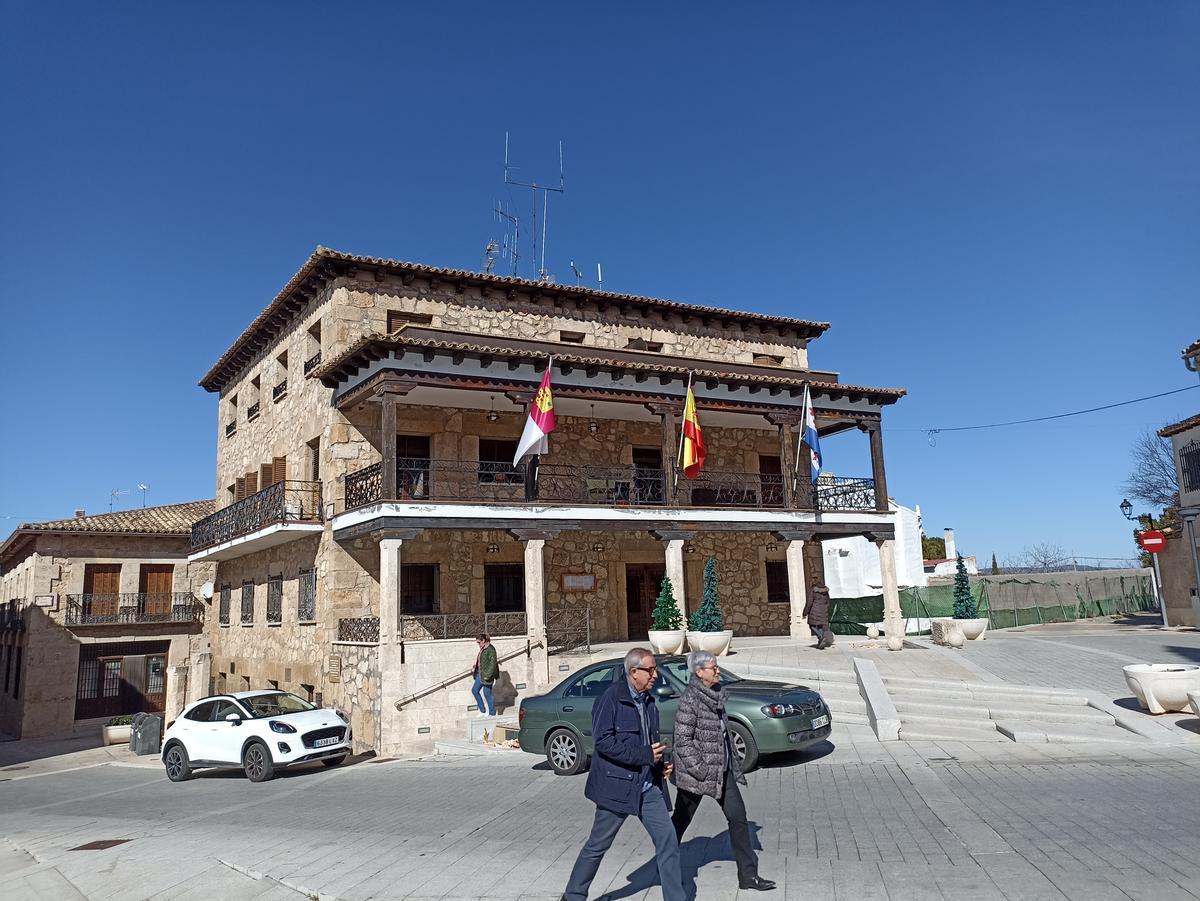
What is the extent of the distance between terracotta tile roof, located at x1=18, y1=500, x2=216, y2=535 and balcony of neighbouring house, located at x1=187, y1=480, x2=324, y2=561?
217 inches

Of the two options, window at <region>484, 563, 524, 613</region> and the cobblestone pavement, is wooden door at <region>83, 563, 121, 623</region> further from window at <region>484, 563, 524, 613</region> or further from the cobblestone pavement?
the cobblestone pavement

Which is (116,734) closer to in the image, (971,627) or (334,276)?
(334,276)

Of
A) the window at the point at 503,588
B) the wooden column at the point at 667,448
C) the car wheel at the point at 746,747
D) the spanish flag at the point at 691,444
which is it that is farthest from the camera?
the window at the point at 503,588

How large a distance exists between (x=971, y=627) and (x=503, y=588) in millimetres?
11528

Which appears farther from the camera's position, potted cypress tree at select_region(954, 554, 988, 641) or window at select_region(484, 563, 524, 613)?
window at select_region(484, 563, 524, 613)

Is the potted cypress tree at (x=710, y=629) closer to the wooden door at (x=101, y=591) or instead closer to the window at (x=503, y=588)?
the window at (x=503, y=588)

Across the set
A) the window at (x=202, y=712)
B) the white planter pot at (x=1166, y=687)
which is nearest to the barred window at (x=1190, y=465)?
the white planter pot at (x=1166, y=687)

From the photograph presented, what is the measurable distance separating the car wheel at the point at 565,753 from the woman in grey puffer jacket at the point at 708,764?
559 centimetres

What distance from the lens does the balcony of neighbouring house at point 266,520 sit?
68.5 ft

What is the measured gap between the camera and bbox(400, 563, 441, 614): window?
68.6 ft

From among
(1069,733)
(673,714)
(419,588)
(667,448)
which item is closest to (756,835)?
(673,714)

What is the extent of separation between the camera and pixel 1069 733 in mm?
11383

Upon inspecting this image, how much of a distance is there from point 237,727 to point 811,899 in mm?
11904

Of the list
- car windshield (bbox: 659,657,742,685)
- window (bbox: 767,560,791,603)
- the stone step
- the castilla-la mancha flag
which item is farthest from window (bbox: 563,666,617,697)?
window (bbox: 767,560,791,603)
